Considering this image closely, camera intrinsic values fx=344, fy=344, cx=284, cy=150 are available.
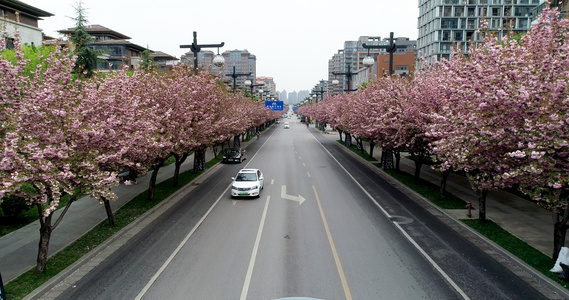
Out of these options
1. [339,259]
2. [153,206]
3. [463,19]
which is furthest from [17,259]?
[463,19]

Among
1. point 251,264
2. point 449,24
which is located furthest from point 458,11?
point 251,264

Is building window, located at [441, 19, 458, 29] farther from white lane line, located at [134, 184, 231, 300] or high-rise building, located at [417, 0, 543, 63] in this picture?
white lane line, located at [134, 184, 231, 300]

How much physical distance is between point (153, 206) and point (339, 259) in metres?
12.0

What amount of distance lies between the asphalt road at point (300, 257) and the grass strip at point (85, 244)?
1.18 metres

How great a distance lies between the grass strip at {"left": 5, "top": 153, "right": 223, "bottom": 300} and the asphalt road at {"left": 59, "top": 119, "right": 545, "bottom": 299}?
1.18m

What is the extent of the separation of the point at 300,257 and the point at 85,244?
8.65m

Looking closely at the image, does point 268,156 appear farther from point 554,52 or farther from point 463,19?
point 463,19

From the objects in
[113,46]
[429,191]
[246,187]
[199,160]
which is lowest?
[429,191]

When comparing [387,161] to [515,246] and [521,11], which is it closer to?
[515,246]

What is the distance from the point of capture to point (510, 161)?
11125mm

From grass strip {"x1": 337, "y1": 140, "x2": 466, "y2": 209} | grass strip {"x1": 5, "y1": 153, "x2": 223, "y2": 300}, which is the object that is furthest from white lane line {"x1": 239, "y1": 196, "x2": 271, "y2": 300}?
grass strip {"x1": 337, "y1": 140, "x2": 466, "y2": 209}

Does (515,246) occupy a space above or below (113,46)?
below

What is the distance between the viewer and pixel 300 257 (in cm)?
1256

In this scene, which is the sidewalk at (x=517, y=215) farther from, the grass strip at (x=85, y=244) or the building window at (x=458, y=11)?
the building window at (x=458, y=11)
